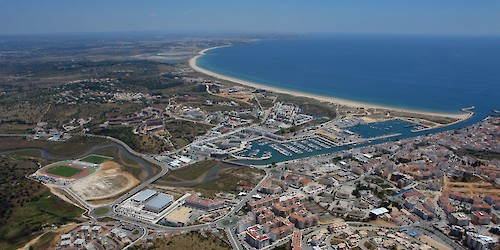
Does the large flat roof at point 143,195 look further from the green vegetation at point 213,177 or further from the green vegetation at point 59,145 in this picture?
the green vegetation at point 59,145

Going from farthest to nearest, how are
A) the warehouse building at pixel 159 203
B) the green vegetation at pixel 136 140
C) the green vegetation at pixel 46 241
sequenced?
1. the green vegetation at pixel 136 140
2. the warehouse building at pixel 159 203
3. the green vegetation at pixel 46 241

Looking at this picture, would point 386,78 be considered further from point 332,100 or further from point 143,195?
point 143,195

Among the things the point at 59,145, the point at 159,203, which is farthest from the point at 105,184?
the point at 59,145

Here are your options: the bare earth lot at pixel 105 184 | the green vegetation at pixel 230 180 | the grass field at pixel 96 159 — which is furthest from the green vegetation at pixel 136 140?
the green vegetation at pixel 230 180

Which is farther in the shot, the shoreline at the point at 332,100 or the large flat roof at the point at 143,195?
the shoreline at the point at 332,100

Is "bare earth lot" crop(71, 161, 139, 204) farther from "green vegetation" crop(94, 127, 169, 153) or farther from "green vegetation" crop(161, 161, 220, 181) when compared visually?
"green vegetation" crop(94, 127, 169, 153)

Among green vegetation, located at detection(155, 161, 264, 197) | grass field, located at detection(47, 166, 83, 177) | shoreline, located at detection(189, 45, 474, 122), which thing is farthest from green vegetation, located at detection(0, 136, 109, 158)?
shoreline, located at detection(189, 45, 474, 122)

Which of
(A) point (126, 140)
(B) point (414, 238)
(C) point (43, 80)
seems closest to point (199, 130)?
(A) point (126, 140)
